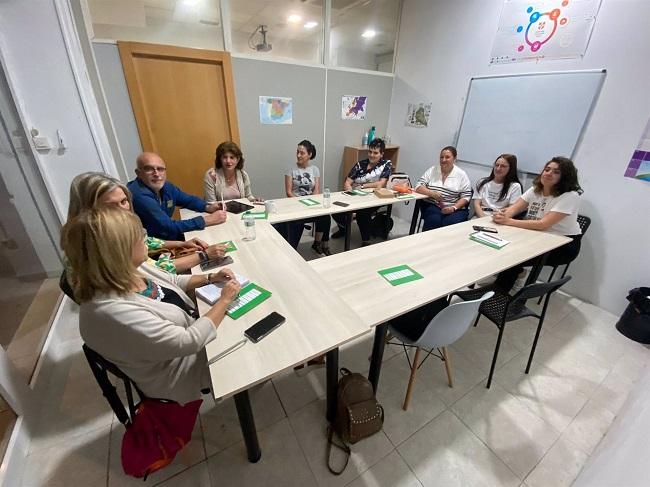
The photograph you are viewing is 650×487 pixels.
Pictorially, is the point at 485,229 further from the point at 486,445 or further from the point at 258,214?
the point at 258,214

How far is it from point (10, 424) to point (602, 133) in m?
4.49

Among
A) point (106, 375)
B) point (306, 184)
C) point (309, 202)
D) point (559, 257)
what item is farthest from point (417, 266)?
point (306, 184)

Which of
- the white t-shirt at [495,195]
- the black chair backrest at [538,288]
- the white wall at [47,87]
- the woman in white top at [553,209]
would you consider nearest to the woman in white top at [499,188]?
the white t-shirt at [495,195]

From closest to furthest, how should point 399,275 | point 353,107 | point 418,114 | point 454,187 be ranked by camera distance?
point 399,275 < point 454,187 < point 418,114 < point 353,107

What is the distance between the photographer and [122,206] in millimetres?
1377

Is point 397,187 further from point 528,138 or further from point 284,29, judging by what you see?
point 284,29

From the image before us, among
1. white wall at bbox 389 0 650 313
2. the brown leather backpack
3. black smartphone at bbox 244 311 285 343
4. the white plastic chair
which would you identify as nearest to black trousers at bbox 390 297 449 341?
the white plastic chair

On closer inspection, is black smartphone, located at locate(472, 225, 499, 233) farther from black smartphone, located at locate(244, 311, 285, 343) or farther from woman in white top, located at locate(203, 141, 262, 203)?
woman in white top, located at locate(203, 141, 262, 203)

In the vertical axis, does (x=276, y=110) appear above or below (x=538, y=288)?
above

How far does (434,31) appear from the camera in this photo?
3467 mm

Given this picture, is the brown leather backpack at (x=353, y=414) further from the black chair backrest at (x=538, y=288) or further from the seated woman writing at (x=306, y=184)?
the seated woman writing at (x=306, y=184)

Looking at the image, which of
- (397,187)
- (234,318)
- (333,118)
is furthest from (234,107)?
(234,318)

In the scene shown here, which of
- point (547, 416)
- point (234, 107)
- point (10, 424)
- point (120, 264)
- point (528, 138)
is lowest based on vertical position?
point (547, 416)

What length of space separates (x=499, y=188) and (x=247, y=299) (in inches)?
113
